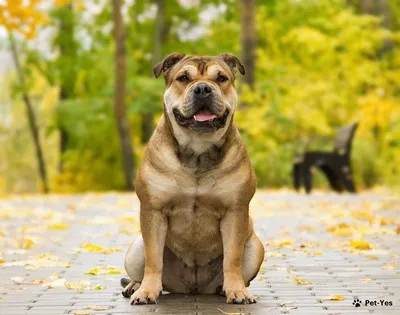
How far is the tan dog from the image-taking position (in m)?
5.21

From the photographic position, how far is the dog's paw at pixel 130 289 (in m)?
5.52

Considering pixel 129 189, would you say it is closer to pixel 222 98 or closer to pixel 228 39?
pixel 228 39

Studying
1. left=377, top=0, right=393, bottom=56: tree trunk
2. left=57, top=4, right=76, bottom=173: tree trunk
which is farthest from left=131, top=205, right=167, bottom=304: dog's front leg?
left=57, top=4, right=76, bottom=173: tree trunk

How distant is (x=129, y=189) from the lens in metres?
23.1

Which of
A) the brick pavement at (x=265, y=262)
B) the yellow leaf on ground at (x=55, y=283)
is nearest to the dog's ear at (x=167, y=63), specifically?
the brick pavement at (x=265, y=262)

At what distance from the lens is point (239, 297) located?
17.0ft

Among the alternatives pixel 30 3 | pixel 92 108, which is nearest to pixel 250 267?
pixel 30 3

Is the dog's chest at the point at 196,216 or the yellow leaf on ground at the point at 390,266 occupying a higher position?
the dog's chest at the point at 196,216

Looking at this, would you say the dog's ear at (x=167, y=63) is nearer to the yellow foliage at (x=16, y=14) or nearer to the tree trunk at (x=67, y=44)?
the yellow foliage at (x=16, y=14)

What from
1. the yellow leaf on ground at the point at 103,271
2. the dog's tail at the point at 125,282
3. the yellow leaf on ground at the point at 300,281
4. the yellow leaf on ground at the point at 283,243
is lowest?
the yellow leaf on ground at the point at 283,243

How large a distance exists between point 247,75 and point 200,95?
1734cm

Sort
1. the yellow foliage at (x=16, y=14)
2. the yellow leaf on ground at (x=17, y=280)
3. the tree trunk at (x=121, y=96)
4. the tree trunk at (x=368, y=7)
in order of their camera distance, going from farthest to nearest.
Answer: the tree trunk at (x=368, y=7) → the tree trunk at (x=121, y=96) → the yellow foliage at (x=16, y=14) → the yellow leaf on ground at (x=17, y=280)

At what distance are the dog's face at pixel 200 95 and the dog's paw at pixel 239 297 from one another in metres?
1.01

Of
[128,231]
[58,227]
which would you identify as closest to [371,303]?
[128,231]
